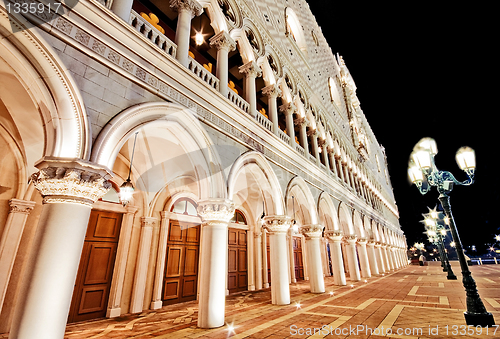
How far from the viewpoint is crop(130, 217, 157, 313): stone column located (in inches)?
282

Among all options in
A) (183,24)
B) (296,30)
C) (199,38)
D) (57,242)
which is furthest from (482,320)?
(296,30)

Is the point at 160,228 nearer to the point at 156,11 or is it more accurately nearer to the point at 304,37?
the point at 156,11

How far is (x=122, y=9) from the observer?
471cm

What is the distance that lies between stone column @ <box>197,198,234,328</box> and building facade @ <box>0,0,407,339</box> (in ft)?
0.09

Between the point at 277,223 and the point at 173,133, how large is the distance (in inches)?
164

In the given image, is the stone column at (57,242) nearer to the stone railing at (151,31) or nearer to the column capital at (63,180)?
the column capital at (63,180)

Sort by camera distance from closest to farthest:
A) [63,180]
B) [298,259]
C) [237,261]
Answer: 1. [63,180]
2. [237,261]
3. [298,259]

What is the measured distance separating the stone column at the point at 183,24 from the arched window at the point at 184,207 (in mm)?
5079

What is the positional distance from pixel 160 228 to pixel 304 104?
891cm

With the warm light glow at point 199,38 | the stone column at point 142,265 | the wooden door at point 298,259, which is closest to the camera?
the stone column at point 142,265

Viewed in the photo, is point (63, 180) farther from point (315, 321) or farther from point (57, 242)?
point (315, 321)

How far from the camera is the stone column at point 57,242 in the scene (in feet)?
9.11

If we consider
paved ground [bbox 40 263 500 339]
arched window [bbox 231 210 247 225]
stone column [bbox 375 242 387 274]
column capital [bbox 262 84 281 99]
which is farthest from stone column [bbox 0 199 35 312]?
stone column [bbox 375 242 387 274]

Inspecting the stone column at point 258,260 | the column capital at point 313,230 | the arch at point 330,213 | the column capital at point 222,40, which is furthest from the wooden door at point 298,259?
the column capital at point 222,40
